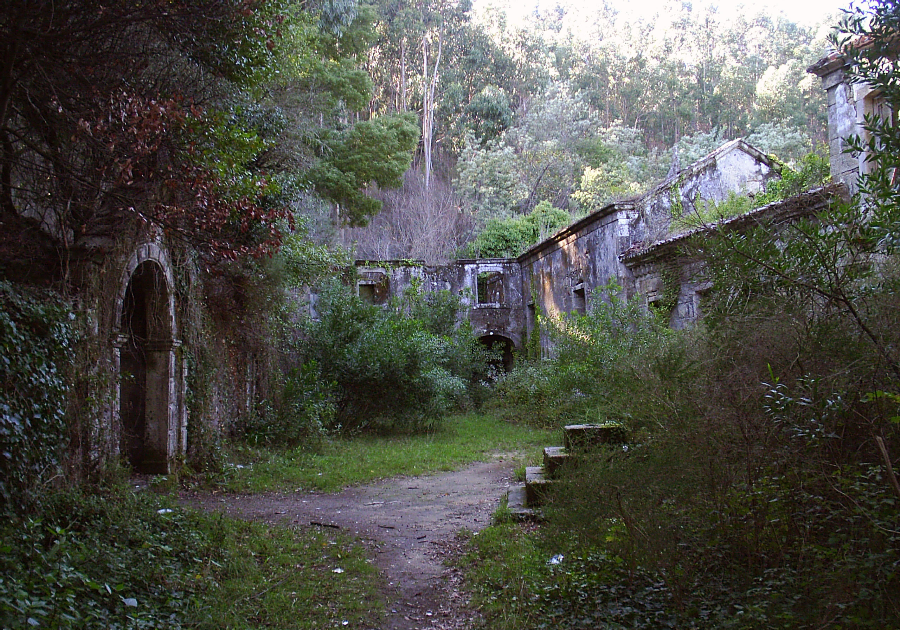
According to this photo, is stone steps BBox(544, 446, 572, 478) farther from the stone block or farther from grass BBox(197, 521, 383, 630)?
grass BBox(197, 521, 383, 630)

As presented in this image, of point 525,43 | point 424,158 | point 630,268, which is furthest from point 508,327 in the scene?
point 525,43

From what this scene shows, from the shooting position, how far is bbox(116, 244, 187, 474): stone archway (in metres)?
8.29

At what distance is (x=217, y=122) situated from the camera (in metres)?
6.39

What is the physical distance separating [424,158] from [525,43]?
938cm

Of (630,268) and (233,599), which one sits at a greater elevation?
(630,268)

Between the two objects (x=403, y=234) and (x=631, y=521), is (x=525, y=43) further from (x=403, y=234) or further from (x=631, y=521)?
(x=631, y=521)

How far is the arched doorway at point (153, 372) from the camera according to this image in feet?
27.2

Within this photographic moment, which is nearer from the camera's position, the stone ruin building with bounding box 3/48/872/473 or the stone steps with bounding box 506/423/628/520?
the stone steps with bounding box 506/423/628/520

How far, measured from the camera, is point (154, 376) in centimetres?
841

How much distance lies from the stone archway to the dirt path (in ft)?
3.16

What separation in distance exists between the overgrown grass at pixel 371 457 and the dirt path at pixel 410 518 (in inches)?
19.2

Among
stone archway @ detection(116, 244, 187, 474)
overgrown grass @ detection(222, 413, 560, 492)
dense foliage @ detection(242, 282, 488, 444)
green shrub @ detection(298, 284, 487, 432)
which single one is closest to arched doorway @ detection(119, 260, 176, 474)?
stone archway @ detection(116, 244, 187, 474)

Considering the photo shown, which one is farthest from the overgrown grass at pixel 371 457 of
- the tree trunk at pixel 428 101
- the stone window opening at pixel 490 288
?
the tree trunk at pixel 428 101

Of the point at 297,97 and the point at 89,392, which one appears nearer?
the point at 89,392
